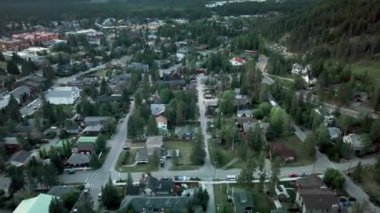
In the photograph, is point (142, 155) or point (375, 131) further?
point (375, 131)

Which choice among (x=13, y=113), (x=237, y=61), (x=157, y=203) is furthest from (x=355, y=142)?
(x=13, y=113)

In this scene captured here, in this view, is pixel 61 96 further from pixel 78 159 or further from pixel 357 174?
pixel 357 174

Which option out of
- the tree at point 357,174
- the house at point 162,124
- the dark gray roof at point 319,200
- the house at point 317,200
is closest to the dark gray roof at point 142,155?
the house at point 162,124

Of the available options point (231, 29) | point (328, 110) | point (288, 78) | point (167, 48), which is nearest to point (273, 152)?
point (328, 110)

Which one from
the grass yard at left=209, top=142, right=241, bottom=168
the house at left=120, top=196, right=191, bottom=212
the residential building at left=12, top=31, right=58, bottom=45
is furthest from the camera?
the residential building at left=12, top=31, right=58, bottom=45

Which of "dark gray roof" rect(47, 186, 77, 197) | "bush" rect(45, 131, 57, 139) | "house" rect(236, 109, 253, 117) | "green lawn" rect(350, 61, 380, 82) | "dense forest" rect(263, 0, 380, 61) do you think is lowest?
"bush" rect(45, 131, 57, 139)

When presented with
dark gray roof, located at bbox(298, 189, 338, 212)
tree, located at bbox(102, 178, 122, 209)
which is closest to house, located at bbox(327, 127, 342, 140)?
dark gray roof, located at bbox(298, 189, 338, 212)

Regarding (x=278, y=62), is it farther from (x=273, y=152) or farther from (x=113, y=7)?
(x=113, y=7)

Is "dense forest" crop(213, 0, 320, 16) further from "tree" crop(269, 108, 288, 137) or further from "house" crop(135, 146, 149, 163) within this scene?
"house" crop(135, 146, 149, 163)
